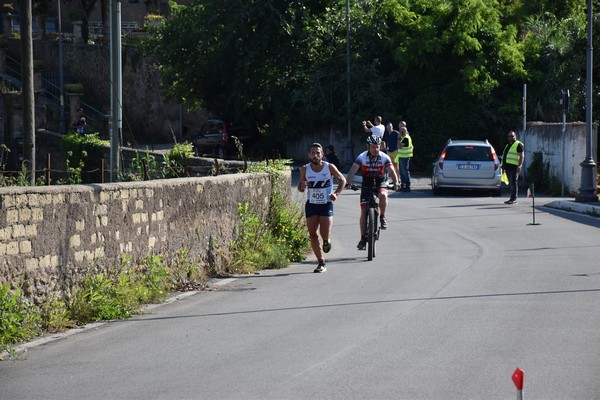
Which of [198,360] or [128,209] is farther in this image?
[128,209]

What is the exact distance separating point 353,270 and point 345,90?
25517 millimetres

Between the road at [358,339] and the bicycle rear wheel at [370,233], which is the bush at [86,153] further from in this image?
the road at [358,339]

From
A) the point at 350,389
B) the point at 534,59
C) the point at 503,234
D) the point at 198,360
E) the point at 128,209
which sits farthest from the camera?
the point at 534,59

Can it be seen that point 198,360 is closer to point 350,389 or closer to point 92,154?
point 350,389

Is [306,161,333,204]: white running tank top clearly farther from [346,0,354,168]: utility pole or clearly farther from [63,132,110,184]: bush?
[346,0,354,168]: utility pole

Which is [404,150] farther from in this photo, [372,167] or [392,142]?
[372,167]

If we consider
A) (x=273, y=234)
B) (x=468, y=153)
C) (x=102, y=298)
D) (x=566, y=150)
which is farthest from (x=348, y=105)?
(x=102, y=298)

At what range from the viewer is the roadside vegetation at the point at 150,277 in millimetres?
9812

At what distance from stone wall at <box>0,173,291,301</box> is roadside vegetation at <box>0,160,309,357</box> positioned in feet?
0.41

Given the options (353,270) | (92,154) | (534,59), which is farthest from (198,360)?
(534,59)

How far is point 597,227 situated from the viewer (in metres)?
20.6

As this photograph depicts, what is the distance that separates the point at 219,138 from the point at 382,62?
350 inches

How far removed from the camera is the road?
7727mm

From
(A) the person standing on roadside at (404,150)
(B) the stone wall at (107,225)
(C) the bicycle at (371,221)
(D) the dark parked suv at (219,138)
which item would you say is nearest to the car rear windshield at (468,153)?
(A) the person standing on roadside at (404,150)
